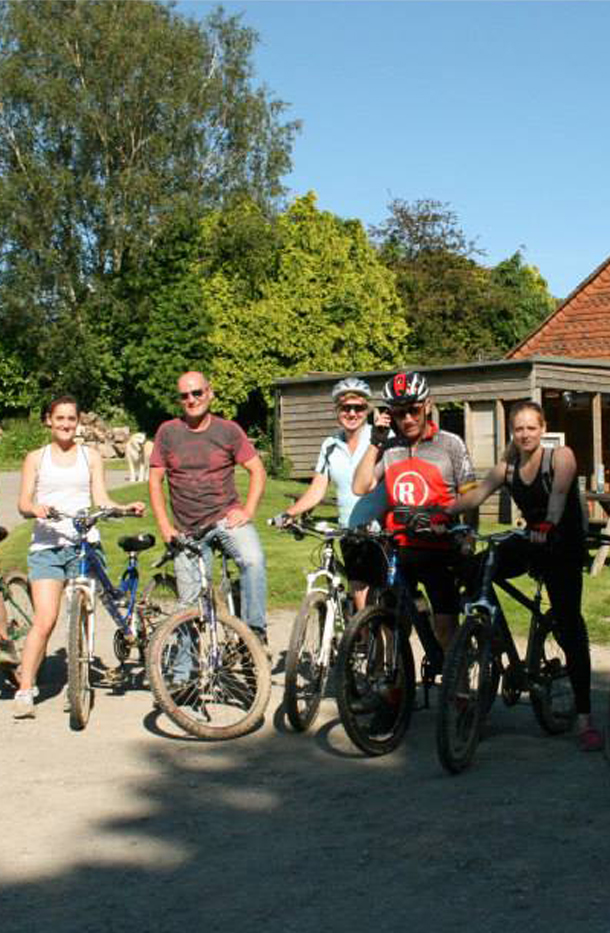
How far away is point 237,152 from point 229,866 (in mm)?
47316

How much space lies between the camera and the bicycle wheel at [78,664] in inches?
278

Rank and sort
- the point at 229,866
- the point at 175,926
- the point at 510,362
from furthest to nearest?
the point at 510,362 < the point at 229,866 < the point at 175,926

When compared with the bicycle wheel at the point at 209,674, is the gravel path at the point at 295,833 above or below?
below

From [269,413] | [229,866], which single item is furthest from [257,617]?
[269,413]

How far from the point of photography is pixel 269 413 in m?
46.4

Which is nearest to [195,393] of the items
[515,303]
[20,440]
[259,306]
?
[20,440]

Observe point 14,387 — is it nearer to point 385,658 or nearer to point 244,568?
point 244,568

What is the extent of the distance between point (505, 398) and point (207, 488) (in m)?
17.2

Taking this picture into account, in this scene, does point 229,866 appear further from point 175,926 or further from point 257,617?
point 257,617

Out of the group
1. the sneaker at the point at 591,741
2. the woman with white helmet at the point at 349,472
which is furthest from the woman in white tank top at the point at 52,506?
the sneaker at the point at 591,741

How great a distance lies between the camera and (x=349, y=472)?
26.1 ft

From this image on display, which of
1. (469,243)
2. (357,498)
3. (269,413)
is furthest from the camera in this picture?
(469,243)

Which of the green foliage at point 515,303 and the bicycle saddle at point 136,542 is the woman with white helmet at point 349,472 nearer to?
the bicycle saddle at point 136,542

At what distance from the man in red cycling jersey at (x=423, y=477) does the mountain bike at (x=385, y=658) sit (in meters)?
0.10
